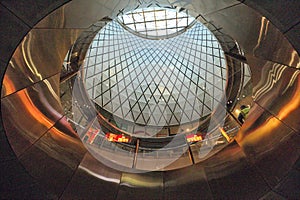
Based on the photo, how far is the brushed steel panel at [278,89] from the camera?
5582mm

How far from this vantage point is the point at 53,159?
6719 mm

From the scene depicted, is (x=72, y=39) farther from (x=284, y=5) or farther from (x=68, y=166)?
(x=284, y=5)

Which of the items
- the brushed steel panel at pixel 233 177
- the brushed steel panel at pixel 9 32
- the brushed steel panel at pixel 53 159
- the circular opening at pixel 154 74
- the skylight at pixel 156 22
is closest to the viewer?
the brushed steel panel at pixel 9 32

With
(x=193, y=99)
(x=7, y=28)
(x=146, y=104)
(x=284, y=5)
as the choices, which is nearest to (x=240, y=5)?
(x=284, y=5)

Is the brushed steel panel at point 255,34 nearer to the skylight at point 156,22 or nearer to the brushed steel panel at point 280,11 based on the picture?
the brushed steel panel at point 280,11

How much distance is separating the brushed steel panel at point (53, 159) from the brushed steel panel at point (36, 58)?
1493mm

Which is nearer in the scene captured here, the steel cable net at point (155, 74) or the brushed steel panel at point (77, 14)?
the brushed steel panel at point (77, 14)

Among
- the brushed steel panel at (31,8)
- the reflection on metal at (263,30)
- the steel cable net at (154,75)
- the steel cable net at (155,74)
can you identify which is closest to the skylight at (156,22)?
the steel cable net at (154,75)

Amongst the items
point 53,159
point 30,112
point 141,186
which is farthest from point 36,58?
point 141,186

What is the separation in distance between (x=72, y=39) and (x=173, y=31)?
1947 cm

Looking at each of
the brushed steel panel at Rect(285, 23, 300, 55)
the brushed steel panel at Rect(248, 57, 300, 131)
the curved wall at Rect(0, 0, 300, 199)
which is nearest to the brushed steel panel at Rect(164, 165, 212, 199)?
the curved wall at Rect(0, 0, 300, 199)

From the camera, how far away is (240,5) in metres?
5.24

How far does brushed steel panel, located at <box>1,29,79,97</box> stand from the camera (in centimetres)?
533

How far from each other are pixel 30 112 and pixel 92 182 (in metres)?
2.40
